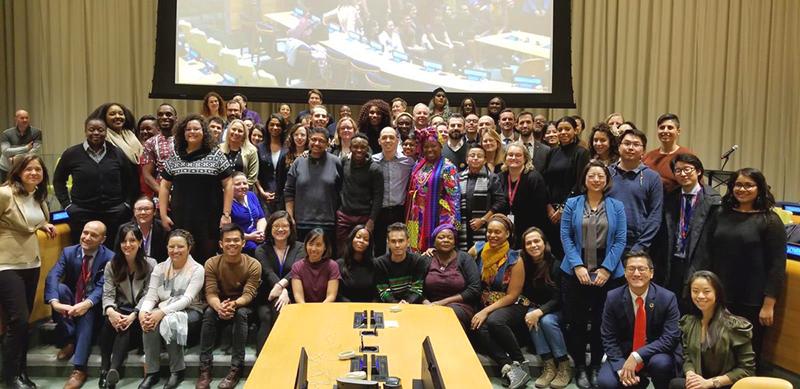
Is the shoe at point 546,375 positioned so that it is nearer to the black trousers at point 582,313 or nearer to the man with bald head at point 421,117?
the black trousers at point 582,313

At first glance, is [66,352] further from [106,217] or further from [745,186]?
[745,186]

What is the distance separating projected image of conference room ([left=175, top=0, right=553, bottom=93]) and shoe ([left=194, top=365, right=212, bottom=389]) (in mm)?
5219

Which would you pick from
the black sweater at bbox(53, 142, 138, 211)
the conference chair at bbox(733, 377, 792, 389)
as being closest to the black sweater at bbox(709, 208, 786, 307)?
the conference chair at bbox(733, 377, 792, 389)

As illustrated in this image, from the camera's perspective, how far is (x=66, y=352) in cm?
473

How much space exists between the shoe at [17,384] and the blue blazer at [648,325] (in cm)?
363

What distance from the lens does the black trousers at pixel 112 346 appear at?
452 centimetres

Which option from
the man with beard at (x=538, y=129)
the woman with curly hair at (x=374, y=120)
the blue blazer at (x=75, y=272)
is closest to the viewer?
the blue blazer at (x=75, y=272)

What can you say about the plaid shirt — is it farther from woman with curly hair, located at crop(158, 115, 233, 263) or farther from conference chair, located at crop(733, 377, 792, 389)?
conference chair, located at crop(733, 377, 792, 389)

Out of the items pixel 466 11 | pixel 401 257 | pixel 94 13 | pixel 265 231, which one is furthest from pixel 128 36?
pixel 401 257

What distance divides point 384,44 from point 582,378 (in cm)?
582

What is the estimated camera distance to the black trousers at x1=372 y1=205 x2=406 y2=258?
5230 mm

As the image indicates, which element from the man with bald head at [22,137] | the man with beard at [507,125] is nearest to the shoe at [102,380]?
the man with beard at [507,125]

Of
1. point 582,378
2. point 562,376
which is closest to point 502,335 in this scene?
point 562,376

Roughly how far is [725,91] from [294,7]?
6440 mm
